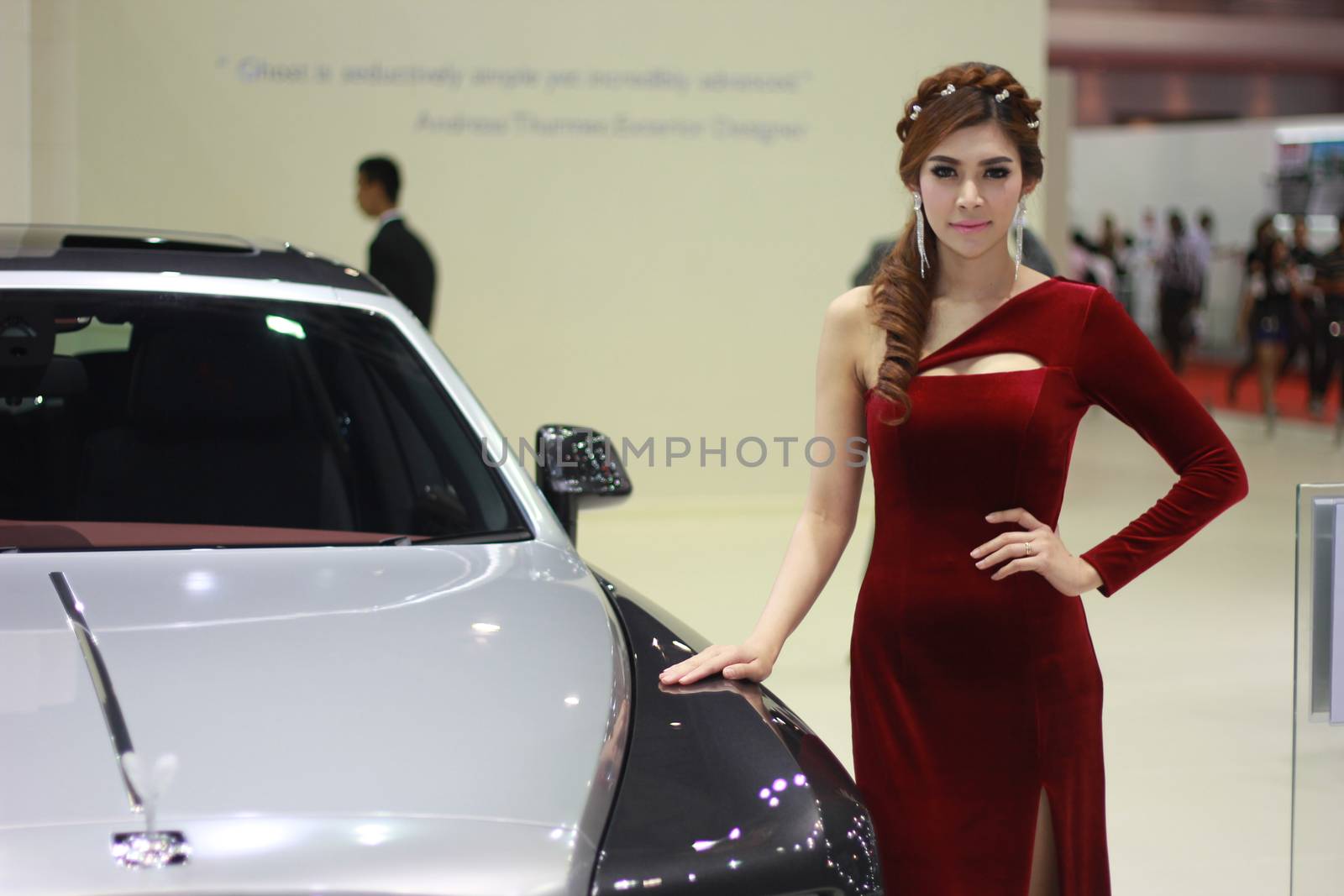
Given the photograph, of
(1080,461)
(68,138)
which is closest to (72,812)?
(68,138)

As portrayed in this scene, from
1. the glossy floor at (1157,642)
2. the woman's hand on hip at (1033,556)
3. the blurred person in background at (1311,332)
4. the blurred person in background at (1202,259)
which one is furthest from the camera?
the blurred person in background at (1202,259)

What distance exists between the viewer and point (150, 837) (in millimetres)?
1245

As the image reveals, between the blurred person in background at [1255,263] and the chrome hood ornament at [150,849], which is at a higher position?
the chrome hood ornament at [150,849]

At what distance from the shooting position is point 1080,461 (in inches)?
416

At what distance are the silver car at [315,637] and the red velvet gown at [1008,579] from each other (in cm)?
22

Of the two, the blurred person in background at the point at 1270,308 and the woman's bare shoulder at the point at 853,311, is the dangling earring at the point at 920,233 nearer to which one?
the woman's bare shoulder at the point at 853,311

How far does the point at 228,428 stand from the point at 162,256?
313 mm

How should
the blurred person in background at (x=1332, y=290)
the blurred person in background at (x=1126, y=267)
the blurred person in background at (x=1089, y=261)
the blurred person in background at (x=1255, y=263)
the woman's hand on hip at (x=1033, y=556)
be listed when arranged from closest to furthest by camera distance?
the woman's hand on hip at (x=1033, y=556), the blurred person in background at (x=1332, y=290), the blurred person in background at (x=1255, y=263), the blurred person in background at (x=1089, y=261), the blurred person in background at (x=1126, y=267)

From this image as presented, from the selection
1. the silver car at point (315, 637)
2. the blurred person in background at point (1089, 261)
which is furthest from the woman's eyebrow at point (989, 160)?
the blurred person in background at point (1089, 261)

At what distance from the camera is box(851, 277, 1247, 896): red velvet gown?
1.78 m

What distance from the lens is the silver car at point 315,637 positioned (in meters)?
1.29

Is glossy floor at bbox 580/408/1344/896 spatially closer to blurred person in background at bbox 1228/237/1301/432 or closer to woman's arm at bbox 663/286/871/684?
woman's arm at bbox 663/286/871/684

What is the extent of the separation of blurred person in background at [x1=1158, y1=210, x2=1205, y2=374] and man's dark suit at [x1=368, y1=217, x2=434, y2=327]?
1132 centimetres

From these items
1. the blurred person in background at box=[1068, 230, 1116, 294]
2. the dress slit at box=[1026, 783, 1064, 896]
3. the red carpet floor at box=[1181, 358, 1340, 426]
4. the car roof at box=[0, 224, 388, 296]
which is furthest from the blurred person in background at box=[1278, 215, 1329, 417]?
the dress slit at box=[1026, 783, 1064, 896]
